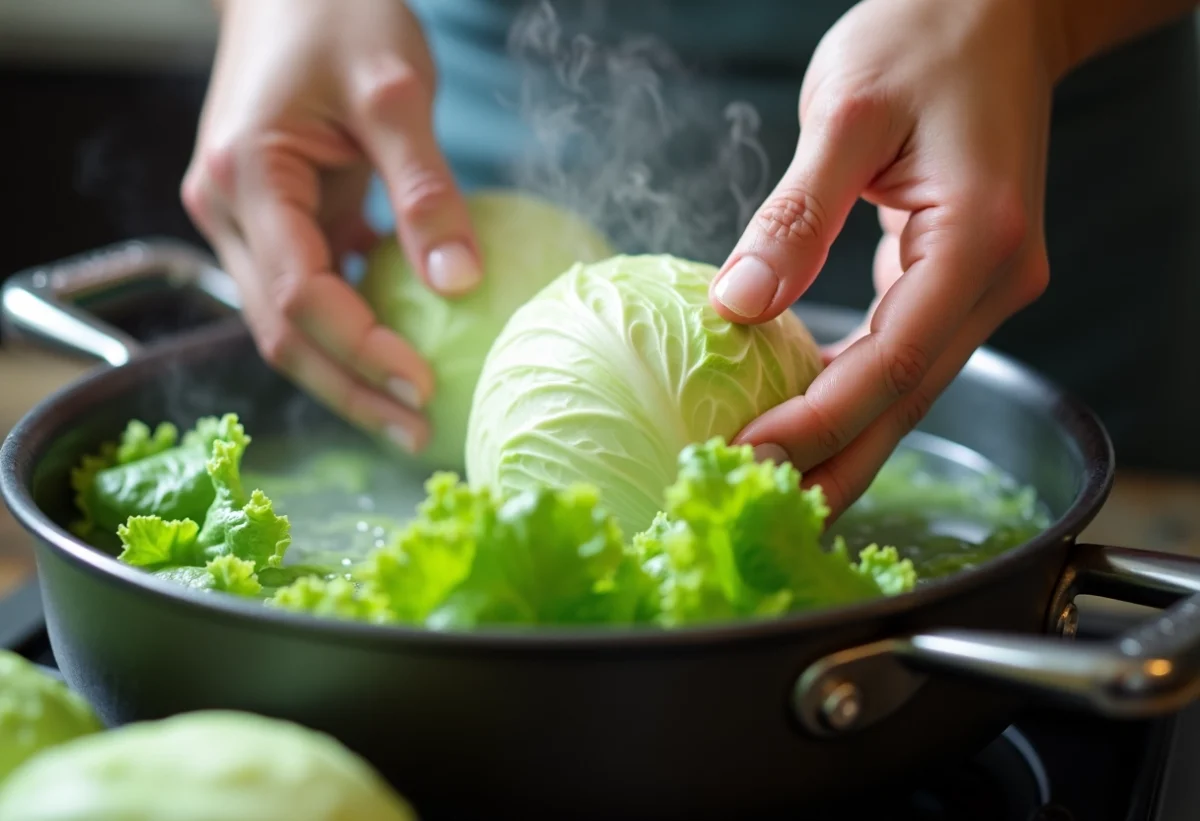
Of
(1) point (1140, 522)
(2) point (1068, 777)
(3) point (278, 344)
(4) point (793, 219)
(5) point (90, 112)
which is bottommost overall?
(1) point (1140, 522)

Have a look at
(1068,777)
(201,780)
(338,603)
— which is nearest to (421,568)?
(338,603)

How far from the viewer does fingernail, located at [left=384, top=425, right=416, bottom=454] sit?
1342 mm

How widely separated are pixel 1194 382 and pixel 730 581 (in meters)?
1.36

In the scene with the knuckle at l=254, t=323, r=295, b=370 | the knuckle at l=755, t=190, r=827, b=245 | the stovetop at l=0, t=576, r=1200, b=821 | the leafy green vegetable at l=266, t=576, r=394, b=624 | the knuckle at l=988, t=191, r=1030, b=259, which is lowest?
the stovetop at l=0, t=576, r=1200, b=821

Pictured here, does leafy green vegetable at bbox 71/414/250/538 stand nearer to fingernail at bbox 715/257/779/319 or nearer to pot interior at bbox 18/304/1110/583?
pot interior at bbox 18/304/1110/583

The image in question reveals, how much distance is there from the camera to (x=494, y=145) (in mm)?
1784

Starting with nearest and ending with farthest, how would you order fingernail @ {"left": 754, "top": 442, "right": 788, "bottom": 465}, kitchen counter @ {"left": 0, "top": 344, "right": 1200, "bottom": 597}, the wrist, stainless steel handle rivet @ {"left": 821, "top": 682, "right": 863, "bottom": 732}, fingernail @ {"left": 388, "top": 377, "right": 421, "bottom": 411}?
1. stainless steel handle rivet @ {"left": 821, "top": 682, "right": 863, "bottom": 732}
2. fingernail @ {"left": 754, "top": 442, "right": 788, "bottom": 465}
3. the wrist
4. fingernail @ {"left": 388, "top": 377, "right": 421, "bottom": 411}
5. kitchen counter @ {"left": 0, "top": 344, "right": 1200, "bottom": 597}

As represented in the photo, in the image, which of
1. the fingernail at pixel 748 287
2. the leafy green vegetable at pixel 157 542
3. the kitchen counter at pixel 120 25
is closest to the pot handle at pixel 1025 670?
the fingernail at pixel 748 287

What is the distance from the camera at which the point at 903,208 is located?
1.09 metres

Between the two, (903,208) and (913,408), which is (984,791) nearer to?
(913,408)

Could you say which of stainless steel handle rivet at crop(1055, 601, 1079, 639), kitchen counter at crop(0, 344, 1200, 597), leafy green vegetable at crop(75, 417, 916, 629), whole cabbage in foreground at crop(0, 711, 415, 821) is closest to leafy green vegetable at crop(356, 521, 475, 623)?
leafy green vegetable at crop(75, 417, 916, 629)

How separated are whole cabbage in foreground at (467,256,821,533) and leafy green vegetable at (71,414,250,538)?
0.74ft

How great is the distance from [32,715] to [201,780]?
0.19 m

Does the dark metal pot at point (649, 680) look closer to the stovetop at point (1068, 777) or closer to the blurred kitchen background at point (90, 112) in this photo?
the stovetop at point (1068, 777)
